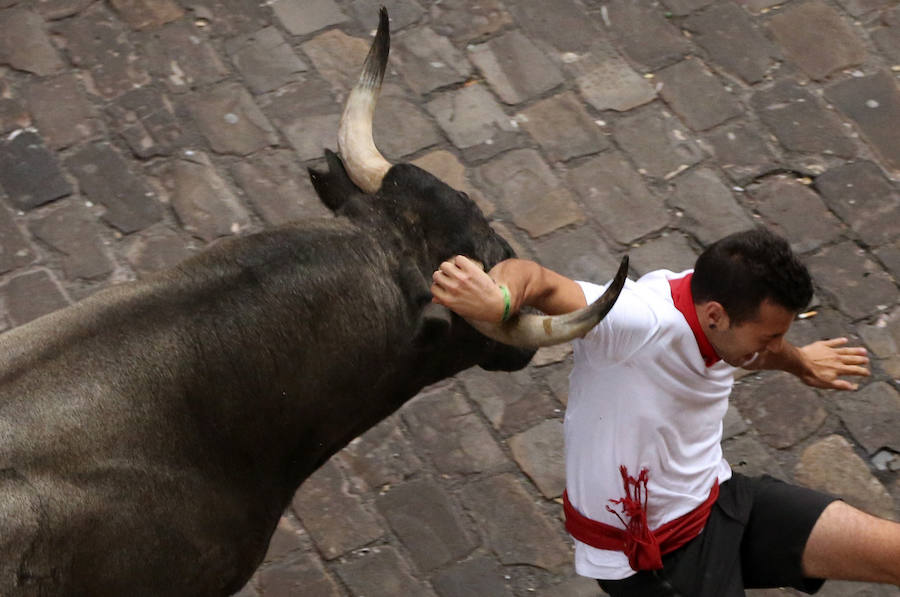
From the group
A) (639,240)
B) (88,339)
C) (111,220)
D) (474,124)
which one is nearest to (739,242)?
(88,339)

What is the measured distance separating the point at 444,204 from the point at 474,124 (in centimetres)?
307

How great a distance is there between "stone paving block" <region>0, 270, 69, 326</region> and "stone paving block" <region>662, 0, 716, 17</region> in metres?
4.05

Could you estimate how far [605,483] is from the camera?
15.0ft

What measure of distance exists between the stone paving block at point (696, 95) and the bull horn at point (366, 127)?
3.13 m

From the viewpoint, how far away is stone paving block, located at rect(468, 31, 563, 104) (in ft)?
25.5

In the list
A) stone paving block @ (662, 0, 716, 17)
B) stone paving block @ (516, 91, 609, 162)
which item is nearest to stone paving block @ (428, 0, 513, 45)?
stone paving block @ (516, 91, 609, 162)

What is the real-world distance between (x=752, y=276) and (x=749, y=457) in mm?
2173

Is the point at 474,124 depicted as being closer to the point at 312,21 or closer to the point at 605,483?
the point at 312,21

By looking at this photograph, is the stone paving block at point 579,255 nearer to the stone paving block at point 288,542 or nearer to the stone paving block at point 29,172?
the stone paving block at point 288,542

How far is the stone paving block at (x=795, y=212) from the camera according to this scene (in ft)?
23.3

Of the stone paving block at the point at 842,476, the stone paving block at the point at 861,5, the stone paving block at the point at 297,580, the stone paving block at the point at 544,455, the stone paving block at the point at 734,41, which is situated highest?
the stone paving block at the point at 861,5

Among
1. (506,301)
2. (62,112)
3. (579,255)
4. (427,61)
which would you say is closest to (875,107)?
(579,255)

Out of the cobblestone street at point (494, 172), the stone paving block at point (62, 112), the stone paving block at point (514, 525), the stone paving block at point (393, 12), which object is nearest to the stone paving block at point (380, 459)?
the cobblestone street at point (494, 172)

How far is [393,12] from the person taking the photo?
8.16 meters
